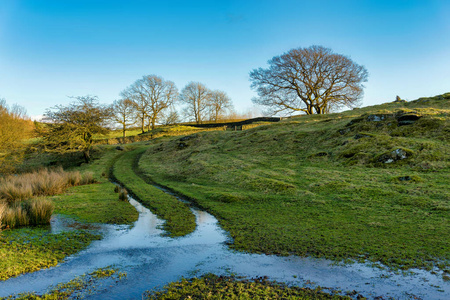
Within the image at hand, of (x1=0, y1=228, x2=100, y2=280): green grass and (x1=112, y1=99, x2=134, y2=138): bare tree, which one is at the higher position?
(x1=112, y1=99, x2=134, y2=138): bare tree

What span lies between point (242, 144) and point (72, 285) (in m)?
29.1

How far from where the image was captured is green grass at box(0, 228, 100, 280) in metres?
7.46

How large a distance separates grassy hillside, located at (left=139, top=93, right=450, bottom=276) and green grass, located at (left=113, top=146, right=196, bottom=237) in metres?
1.41

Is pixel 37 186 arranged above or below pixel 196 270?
above

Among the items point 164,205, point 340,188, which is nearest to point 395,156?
point 340,188

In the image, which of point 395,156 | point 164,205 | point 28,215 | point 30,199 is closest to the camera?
point 28,215

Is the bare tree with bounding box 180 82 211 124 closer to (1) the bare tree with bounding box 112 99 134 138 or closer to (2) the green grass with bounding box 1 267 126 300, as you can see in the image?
(1) the bare tree with bounding box 112 99 134 138

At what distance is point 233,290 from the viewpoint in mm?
6457

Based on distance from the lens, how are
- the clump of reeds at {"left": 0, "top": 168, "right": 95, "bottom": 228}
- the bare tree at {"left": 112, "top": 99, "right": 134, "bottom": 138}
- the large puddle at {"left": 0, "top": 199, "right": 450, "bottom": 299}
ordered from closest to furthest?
the large puddle at {"left": 0, "top": 199, "right": 450, "bottom": 299}, the clump of reeds at {"left": 0, "top": 168, "right": 95, "bottom": 228}, the bare tree at {"left": 112, "top": 99, "right": 134, "bottom": 138}

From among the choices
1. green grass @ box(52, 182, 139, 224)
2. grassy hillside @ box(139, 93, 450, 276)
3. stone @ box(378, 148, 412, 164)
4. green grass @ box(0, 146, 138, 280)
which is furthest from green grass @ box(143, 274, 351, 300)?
stone @ box(378, 148, 412, 164)

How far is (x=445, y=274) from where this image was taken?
22.8 feet

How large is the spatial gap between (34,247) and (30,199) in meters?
7.48

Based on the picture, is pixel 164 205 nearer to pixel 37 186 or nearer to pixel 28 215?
pixel 28 215

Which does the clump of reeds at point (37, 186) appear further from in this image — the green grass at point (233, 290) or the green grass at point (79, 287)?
the green grass at point (233, 290)
